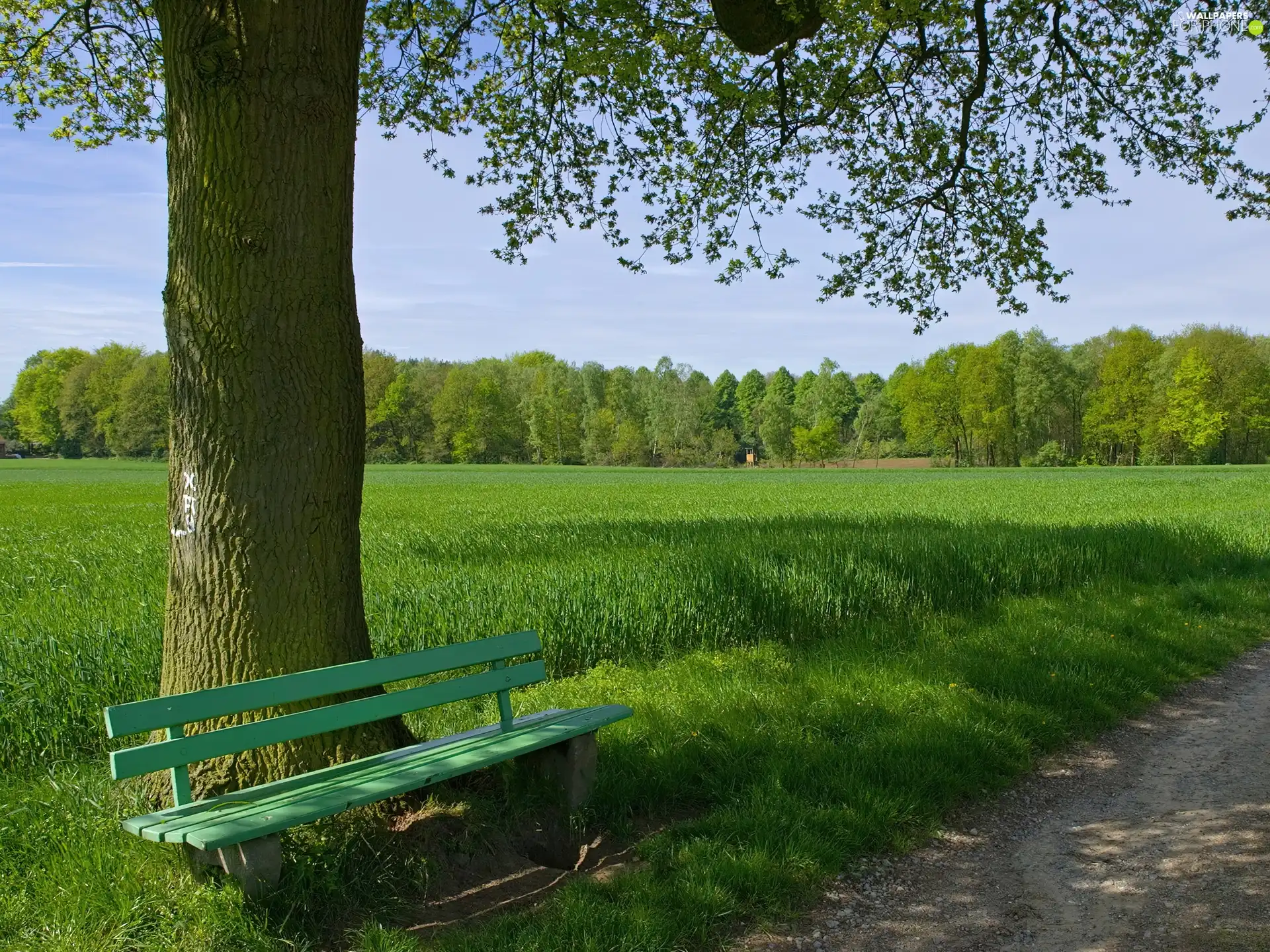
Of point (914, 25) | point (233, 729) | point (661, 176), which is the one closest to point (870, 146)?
point (914, 25)

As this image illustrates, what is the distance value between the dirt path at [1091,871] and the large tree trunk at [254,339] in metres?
2.55

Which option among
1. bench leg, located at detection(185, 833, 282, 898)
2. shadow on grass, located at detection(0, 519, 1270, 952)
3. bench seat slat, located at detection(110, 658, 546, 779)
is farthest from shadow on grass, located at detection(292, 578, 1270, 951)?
bench seat slat, located at detection(110, 658, 546, 779)

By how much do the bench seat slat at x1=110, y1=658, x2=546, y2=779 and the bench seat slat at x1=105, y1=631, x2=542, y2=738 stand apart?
0.07 metres

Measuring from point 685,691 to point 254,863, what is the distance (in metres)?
3.57

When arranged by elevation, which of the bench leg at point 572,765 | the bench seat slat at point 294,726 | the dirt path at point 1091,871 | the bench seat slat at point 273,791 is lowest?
the dirt path at point 1091,871

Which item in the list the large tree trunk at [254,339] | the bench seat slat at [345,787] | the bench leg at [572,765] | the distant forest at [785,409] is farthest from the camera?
the distant forest at [785,409]

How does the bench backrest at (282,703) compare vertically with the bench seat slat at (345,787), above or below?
above

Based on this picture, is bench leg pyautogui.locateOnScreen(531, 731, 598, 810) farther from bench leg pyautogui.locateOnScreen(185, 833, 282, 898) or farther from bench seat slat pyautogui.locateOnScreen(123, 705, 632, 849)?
bench leg pyautogui.locateOnScreen(185, 833, 282, 898)

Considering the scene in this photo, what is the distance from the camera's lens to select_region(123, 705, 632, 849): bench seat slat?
121 inches

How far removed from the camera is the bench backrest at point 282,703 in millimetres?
Result: 3162

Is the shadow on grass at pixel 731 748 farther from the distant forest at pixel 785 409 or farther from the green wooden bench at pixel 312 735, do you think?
the distant forest at pixel 785 409

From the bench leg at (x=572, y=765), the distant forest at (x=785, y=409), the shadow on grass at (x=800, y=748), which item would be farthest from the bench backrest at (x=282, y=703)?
the distant forest at (x=785, y=409)

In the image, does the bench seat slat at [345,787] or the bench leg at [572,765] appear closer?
the bench seat slat at [345,787]

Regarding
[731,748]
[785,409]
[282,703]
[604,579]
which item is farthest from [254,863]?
[785,409]
